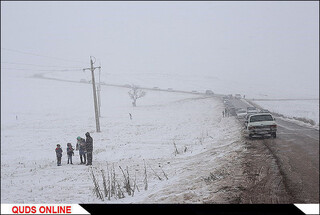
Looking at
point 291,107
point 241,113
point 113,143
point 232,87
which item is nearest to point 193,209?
point 113,143

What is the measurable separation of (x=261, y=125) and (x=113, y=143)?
558 cm

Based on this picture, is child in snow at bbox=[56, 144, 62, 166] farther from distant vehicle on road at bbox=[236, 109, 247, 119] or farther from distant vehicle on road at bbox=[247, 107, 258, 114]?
distant vehicle on road at bbox=[236, 109, 247, 119]

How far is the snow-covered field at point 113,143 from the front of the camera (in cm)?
768

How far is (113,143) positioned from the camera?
11.1 metres

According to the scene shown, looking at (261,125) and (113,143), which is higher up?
(261,125)

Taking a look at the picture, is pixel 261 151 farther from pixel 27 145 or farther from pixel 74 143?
pixel 27 145

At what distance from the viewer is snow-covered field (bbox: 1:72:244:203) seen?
7.68 meters

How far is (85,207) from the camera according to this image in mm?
→ 7562

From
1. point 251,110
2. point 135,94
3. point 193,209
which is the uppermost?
point 135,94

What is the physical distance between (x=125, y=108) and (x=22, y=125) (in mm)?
5806

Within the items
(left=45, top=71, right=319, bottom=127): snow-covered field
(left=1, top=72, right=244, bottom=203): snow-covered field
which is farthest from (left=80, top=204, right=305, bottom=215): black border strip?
(left=45, top=71, right=319, bottom=127): snow-covered field

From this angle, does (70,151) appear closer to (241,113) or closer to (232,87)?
(232,87)

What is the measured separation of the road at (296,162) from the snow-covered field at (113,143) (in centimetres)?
114

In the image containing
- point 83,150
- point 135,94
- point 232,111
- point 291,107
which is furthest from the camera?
point 135,94
